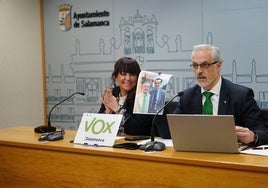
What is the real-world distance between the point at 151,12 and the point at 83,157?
2139 mm

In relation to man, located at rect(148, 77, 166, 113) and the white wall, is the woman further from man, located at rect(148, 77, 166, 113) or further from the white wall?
the white wall

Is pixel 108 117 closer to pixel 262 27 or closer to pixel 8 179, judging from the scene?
pixel 8 179

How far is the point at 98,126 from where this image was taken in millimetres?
2219

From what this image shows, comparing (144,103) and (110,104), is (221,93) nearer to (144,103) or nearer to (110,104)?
(144,103)

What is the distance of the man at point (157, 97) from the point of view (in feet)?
7.55

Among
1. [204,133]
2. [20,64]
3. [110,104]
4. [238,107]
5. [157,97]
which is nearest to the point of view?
[204,133]

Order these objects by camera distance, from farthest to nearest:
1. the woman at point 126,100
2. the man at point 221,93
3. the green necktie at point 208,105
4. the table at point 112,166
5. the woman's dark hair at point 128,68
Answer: the woman's dark hair at point 128,68 < the woman at point 126,100 < the green necktie at point 208,105 < the man at point 221,93 < the table at point 112,166

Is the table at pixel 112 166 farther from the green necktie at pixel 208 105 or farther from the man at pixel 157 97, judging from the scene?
the green necktie at pixel 208 105

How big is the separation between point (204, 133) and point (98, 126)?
0.66 meters

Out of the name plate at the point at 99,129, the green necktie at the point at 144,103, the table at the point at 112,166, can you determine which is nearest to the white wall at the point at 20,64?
the table at the point at 112,166

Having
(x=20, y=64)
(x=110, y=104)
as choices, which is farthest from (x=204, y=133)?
(x=20, y=64)

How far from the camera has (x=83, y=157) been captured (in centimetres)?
213

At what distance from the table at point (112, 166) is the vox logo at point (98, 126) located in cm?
11

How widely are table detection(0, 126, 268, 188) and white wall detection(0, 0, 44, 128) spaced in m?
1.55
